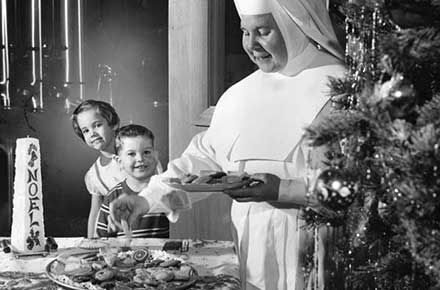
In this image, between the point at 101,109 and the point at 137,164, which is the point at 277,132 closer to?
the point at 137,164

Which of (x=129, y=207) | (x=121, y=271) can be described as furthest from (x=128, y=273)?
(x=129, y=207)

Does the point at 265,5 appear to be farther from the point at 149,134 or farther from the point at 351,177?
the point at 351,177

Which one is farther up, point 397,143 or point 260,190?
point 397,143

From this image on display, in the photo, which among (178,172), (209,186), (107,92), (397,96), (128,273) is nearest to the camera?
(397,96)

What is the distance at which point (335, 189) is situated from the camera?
114 cm

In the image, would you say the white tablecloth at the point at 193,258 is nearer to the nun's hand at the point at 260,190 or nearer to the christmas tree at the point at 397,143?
the nun's hand at the point at 260,190

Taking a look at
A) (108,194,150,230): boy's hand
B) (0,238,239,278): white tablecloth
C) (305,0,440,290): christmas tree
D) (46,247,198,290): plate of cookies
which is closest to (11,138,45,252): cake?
(0,238,239,278): white tablecloth

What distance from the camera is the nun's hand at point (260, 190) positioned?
7.06ft

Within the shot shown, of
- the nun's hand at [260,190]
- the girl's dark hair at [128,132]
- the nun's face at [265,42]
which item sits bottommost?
the nun's hand at [260,190]

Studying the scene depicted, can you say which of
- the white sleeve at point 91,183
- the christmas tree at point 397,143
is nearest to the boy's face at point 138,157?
the white sleeve at point 91,183

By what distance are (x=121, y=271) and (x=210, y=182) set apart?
437 mm

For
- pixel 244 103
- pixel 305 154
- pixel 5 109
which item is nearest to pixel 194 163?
pixel 244 103

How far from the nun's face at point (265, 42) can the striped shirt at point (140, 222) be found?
2.56 ft

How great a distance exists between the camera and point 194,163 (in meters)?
2.49
